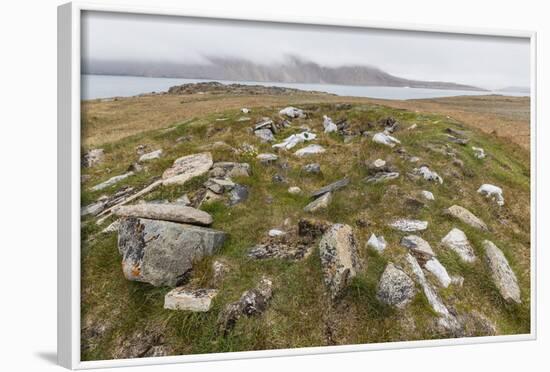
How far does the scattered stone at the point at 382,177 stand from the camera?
15008 millimetres

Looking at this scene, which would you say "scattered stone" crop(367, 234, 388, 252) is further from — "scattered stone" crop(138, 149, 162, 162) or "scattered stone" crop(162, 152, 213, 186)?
"scattered stone" crop(138, 149, 162, 162)

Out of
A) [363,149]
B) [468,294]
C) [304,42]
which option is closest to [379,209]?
[363,149]

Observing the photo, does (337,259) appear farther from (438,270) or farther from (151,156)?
(151,156)

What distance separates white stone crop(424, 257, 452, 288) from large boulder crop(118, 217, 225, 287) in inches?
196

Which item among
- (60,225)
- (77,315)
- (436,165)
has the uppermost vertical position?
(436,165)

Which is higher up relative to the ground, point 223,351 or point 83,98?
point 83,98

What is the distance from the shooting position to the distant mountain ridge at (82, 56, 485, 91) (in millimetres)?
13270

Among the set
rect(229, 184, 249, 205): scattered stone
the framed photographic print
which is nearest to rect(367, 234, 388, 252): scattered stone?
the framed photographic print

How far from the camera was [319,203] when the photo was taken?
1445 cm

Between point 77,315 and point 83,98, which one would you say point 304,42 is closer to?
point 83,98

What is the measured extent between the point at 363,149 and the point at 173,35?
480 cm

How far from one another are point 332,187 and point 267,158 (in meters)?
1.51

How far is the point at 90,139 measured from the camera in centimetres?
1286

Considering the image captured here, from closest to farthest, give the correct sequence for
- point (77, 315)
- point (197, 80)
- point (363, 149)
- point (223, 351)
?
point (77, 315) → point (223, 351) → point (197, 80) → point (363, 149)
